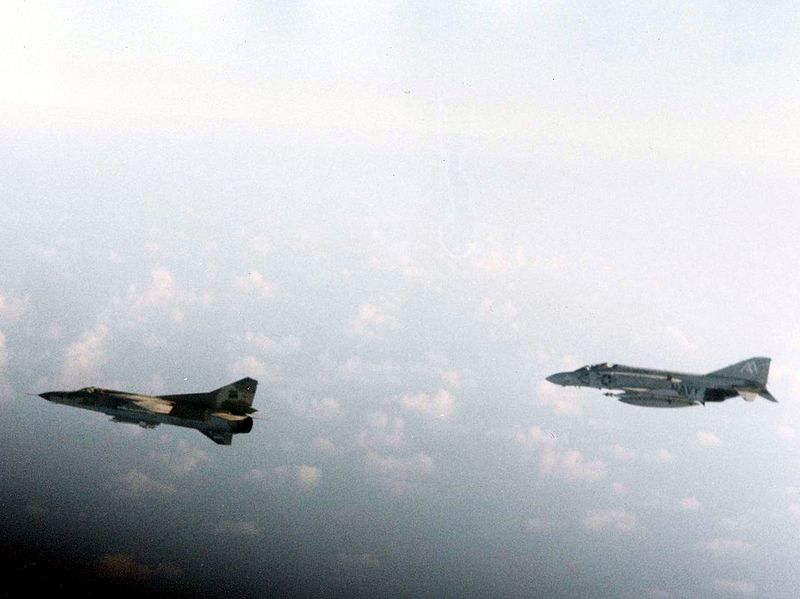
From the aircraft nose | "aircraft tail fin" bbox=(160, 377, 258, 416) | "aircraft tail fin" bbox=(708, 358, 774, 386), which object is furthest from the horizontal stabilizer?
"aircraft tail fin" bbox=(708, 358, 774, 386)

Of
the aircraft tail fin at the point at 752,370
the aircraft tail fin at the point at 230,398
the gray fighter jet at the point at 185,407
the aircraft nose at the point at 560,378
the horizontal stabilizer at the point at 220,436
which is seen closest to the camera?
the gray fighter jet at the point at 185,407

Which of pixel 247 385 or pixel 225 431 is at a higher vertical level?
pixel 247 385

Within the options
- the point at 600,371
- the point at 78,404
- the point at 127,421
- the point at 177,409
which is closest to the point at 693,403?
the point at 600,371

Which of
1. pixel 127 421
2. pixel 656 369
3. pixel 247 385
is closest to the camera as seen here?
pixel 127 421

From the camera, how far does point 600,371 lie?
125m

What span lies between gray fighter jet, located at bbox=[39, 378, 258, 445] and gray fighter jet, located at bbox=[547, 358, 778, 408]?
63.1 m

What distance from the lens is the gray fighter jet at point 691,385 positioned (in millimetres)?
114500

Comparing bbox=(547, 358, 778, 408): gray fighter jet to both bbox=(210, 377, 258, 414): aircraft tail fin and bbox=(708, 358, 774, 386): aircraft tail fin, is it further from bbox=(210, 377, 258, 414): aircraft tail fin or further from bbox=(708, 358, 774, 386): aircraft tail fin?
bbox=(210, 377, 258, 414): aircraft tail fin

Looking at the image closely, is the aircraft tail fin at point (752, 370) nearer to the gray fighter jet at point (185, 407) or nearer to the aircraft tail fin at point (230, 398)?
the aircraft tail fin at point (230, 398)

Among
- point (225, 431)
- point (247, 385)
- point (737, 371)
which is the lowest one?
point (225, 431)

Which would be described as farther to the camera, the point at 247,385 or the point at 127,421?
the point at 247,385

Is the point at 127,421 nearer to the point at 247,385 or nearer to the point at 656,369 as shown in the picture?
the point at 247,385

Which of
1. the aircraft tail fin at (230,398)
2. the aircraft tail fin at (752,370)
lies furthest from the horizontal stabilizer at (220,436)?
the aircraft tail fin at (752,370)

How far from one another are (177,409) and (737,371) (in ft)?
313
